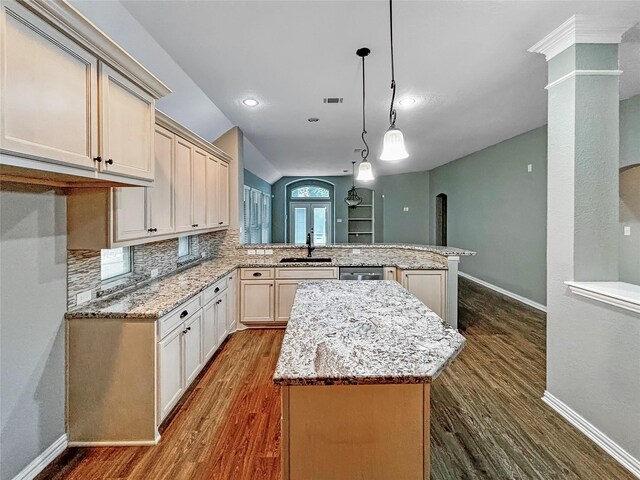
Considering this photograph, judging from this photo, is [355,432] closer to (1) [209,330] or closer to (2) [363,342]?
(2) [363,342]

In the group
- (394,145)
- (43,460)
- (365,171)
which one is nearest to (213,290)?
(43,460)

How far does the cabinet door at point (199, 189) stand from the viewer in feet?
10.8

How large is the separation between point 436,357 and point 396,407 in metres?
0.26

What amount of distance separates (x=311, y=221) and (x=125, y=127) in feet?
28.5

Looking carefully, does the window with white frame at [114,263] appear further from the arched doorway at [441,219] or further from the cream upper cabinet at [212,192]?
the arched doorway at [441,219]

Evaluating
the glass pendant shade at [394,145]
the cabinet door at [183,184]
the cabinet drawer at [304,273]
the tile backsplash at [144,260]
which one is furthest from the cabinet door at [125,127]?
the cabinet drawer at [304,273]

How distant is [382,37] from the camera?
2.28 meters

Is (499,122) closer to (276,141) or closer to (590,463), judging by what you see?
(276,141)

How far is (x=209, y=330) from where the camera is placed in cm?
304

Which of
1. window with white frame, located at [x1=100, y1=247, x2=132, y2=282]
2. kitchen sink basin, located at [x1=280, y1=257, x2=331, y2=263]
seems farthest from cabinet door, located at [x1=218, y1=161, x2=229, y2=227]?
window with white frame, located at [x1=100, y1=247, x2=132, y2=282]

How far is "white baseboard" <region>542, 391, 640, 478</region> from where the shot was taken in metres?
1.77

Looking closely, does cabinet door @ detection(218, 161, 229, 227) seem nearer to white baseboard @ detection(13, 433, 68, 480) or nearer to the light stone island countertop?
the light stone island countertop

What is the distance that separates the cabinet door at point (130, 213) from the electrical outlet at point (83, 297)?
0.45 m

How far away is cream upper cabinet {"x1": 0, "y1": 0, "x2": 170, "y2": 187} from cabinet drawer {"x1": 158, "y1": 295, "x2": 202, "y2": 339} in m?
0.93
